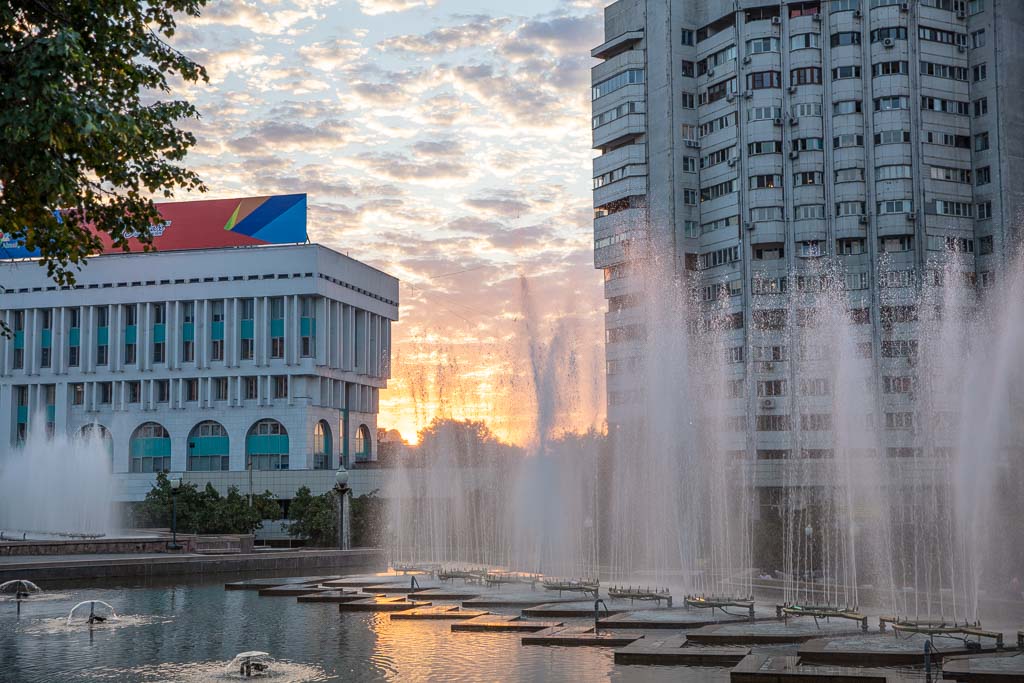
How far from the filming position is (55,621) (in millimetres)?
25328

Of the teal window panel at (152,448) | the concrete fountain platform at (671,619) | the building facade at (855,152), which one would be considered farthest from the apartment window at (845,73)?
the concrete fountain platform at (671,619)

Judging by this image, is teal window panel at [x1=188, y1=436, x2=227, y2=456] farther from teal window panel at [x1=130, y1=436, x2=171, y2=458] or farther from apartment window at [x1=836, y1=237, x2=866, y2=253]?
apartment window at [x1=836, y1=237, x2=866, y2=253]

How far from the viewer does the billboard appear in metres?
81.9

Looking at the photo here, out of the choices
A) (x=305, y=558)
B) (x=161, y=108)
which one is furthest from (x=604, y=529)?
(x=161, y=108)

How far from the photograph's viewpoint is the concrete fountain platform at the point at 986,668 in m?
16.3

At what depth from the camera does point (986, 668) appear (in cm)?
1697

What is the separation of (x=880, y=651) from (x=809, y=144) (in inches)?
2297

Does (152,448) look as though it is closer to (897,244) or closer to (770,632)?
(897,244)

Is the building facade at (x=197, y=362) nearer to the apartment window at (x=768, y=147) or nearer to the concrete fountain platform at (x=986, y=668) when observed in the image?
the apartment window at (x=768, y=147)

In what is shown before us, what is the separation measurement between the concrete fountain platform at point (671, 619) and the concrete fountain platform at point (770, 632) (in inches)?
24.9

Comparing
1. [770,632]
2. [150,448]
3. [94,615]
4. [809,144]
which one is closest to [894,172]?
[809,144]

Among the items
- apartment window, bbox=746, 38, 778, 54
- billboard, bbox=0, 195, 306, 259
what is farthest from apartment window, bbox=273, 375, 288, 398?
apartment window, bbox=746, 38, 778, 54

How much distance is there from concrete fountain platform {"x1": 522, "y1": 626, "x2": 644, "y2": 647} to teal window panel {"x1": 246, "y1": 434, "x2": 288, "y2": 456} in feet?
208

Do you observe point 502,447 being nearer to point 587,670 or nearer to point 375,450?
point 587,670
